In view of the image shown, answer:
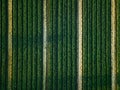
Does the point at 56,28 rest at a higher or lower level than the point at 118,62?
higher

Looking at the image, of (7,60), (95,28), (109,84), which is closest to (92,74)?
(109,84)

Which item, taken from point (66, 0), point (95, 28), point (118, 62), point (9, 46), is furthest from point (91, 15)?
point (9, 46)

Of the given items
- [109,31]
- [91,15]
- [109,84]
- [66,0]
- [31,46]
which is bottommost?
[109,84]

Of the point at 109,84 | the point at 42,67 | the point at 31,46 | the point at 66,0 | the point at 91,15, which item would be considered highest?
the point at 66,0

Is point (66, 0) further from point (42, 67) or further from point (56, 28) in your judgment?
point (42, 67)

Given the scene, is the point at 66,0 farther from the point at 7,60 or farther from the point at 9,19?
the point at 7,60

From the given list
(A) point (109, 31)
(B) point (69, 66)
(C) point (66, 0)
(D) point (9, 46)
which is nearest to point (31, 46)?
(D) point (9, 46)

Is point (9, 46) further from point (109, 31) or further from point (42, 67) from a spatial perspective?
point (109, 31)

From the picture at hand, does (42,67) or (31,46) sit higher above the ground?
(31,46)
